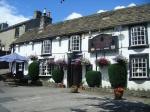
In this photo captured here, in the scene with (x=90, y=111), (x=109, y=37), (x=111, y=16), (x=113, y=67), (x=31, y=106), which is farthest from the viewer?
(x=111, y=16)

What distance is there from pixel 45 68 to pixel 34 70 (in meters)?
→ 1.20

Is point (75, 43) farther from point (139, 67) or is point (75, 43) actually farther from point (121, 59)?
point (139, 67)

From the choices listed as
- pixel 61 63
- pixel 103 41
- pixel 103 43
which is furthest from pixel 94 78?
pixel 61 63

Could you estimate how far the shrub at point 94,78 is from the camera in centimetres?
2191

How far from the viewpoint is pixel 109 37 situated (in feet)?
71.9

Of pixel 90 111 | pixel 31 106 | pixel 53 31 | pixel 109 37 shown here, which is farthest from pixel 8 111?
pixel 53 31

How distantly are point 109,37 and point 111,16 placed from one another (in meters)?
3.25

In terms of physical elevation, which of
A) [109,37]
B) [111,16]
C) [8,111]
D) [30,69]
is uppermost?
[111,16]

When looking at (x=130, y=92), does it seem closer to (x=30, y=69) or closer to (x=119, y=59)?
(x=119, y=59)

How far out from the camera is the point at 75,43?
977 inches

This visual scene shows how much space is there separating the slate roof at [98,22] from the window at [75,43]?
22.1 inches

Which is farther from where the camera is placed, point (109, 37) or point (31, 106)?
point (109, 37)

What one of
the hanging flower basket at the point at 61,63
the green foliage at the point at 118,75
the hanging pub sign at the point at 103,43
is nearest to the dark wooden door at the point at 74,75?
the hanging flower basket at the point at 61,63

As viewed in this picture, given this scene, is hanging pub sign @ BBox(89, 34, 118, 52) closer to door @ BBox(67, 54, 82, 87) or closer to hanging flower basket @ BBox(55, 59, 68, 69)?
door @ BBox(67, 54, 82, 87)
